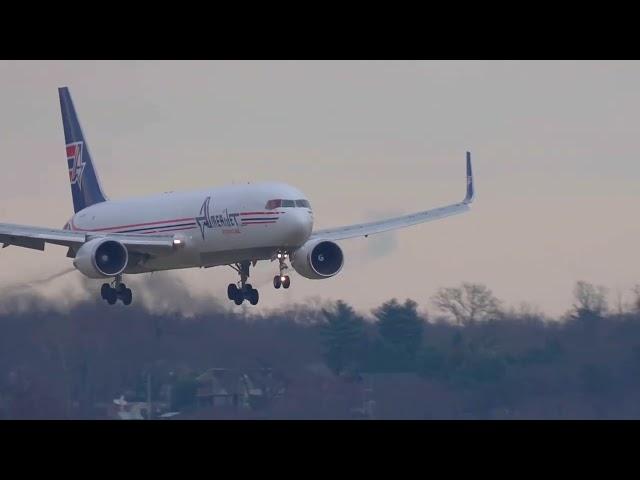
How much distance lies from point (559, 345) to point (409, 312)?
7.58m

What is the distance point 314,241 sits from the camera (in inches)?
2413

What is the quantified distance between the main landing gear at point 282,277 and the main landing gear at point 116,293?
7373mm

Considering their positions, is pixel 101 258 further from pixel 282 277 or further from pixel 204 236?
pixel 282 277

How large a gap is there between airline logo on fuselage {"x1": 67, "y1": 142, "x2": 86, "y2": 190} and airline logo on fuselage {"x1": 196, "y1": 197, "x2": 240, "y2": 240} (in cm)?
1347

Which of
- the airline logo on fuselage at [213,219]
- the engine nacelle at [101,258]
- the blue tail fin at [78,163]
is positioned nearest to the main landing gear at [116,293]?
the engine nacelle at [101,258]

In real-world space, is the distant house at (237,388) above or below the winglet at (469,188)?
below

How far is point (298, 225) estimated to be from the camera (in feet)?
189

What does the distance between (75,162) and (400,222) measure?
15374mm

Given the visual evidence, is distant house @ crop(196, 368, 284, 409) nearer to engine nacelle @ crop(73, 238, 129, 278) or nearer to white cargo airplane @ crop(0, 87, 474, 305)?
white cargo airplane @ crop(0, 87, 474, 305)

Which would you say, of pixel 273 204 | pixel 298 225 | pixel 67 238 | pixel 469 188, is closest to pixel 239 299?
pixel 67 238

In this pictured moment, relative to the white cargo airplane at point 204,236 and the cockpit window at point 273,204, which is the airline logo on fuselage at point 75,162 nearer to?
the white cargo airplane at point 204,236

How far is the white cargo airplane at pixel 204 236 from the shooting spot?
58281mm

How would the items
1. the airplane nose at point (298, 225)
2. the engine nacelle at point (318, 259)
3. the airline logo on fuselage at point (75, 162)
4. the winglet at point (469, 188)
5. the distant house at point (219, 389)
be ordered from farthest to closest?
the airline logo on fuselage at point (75, 162) < the winglet at point (469, 188) < the distant house at point (219, 389) < the engine nacelle at point (318, 259) < the airplane nose at point (298, 225)
